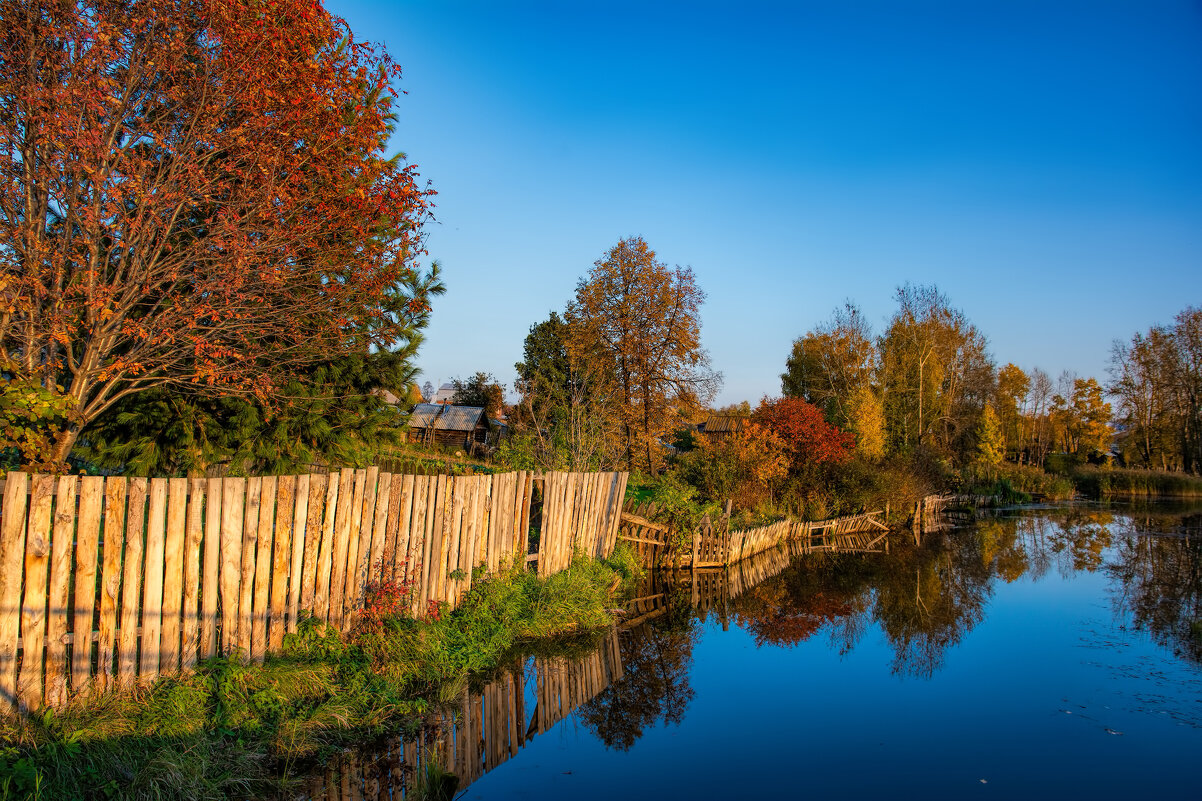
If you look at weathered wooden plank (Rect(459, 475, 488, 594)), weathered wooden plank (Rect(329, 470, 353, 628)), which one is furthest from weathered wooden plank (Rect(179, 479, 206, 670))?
weathered wooden plank (Rect(459, 475, 488, 594))

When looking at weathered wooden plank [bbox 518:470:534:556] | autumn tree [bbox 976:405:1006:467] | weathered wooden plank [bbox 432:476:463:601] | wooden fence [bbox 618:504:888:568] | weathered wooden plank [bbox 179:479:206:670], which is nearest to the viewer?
weathered wooden plank [bbox 179:479:206:670]

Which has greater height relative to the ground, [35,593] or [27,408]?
[27,408]

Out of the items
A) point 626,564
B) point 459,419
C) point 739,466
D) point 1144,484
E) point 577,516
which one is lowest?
point 626,564

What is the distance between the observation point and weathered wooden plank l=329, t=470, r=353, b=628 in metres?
6.93

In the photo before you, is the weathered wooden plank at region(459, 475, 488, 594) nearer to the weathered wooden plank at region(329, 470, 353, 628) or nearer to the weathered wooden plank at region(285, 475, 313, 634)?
the weathered wooden plank at region(329, 470, 353, 628)

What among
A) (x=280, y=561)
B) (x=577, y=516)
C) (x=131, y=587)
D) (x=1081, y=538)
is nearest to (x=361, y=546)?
(x=280, y=561)

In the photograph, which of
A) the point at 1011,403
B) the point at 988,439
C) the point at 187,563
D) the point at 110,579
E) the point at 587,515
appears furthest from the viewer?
the point at 1011,403

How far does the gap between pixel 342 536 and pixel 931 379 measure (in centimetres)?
4205

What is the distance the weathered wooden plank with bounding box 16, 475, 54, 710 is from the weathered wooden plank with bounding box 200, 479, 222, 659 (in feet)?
3.57

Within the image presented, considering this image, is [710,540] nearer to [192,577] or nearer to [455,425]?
[192,577]

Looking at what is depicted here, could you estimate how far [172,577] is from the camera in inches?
216

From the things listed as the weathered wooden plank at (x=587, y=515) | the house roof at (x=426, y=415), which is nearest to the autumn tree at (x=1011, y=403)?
the house roof at (x=426, y=415)

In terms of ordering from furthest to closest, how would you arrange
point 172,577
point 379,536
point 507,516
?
point 507,516 → point 379,536 → point 172,577

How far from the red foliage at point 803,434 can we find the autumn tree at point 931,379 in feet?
46.7
